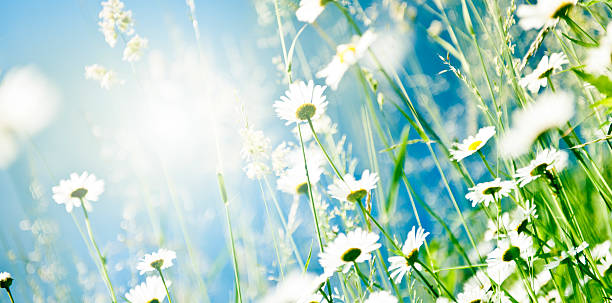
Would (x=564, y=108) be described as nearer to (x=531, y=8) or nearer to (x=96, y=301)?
(x=531, y=8)

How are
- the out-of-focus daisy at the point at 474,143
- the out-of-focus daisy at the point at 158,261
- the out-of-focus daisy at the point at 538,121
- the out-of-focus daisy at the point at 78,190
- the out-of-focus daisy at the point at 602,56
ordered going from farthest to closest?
the out-of-focus daisy at the point at 78,190, the out-of-focus daisy at the point at 158,261, the out-of-focus daisy at the point at 474,143, the out-of-focus daisy at the point at 538,121, the out-of-focus daisy at the point at 602,56

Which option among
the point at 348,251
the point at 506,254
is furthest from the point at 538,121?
the point at 348,251

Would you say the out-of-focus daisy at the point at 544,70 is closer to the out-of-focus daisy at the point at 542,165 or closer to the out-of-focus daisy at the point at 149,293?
the out-of-focus daisy at the point at 542,165

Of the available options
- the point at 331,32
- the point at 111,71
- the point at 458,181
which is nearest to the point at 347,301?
the point at 458,181

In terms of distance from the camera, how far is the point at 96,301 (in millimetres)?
1005

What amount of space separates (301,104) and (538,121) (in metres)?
0.32

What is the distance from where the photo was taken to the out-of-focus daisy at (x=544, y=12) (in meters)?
0.54

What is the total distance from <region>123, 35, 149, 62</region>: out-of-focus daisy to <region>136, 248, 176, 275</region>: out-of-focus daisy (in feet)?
1.19

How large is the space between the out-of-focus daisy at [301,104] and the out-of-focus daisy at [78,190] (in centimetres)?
48

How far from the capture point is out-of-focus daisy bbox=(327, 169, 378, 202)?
2.08 feet

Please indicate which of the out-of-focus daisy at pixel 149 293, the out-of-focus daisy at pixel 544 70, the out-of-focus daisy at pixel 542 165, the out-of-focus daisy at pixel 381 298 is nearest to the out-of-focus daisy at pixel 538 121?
the out-of-focus daisy at pixel 542 165

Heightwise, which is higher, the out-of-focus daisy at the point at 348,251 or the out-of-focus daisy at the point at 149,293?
the out-of-focus daisy at the point at 149,293

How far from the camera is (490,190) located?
22.9 inches

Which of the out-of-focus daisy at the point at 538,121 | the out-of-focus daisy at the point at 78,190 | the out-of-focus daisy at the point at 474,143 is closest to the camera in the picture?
the out-of-focus daisy at the point at 538,121
